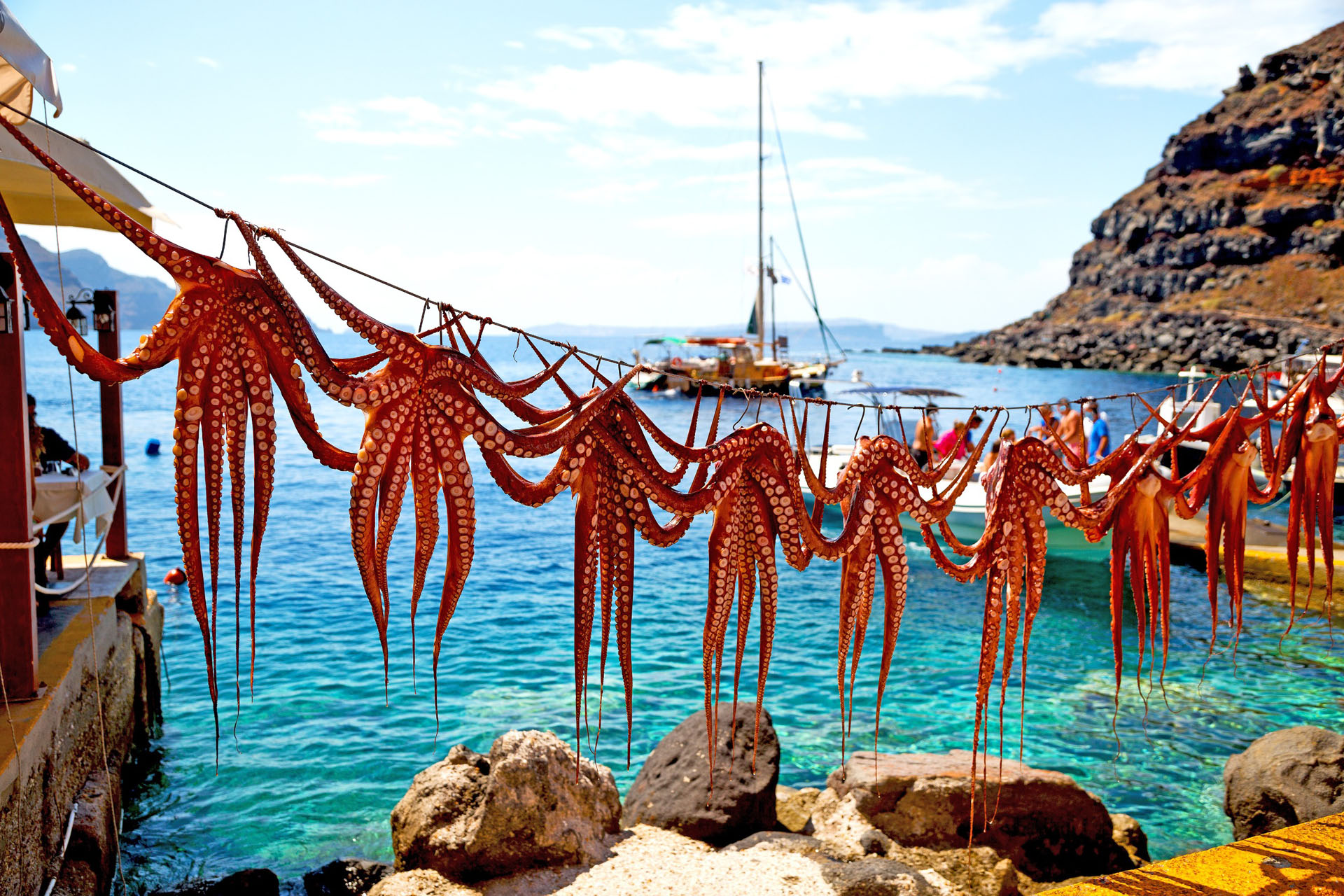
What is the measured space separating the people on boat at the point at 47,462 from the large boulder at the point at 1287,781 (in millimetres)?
10051

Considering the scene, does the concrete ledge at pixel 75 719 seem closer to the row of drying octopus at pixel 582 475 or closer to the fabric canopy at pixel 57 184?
the row of drying octopus at pixel 582 475

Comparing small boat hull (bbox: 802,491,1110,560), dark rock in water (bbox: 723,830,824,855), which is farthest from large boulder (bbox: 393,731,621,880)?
small boat hull (bbox: 802,491,1110,560)

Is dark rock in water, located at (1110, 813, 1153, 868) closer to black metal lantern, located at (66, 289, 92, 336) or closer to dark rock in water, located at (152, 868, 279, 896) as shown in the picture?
dark rock in water, located at (152, 868, 279, 896)

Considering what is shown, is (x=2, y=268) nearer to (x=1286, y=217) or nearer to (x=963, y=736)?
(x=963, y=736)

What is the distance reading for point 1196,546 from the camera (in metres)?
17.9

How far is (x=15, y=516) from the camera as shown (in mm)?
5531

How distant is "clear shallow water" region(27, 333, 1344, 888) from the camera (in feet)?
29.8

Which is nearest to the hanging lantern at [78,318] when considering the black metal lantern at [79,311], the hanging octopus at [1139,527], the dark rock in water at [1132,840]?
the black metal lantern at [79,311]

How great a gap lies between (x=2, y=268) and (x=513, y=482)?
4.21 metres

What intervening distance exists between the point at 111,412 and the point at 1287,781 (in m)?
11.3

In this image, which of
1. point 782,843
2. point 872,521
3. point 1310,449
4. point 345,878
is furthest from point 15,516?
point 1310,449

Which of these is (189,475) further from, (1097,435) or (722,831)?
(1097,435)

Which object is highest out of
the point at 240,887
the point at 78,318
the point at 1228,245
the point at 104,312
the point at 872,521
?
the point at 1228,245

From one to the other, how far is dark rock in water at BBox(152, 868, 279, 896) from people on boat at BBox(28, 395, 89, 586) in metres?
2.68
